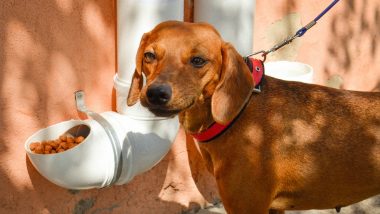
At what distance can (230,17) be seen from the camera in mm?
4145

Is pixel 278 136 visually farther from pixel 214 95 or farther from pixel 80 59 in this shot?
pixel 80 59

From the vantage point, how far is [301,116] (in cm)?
352

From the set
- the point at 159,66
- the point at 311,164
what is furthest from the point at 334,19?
the point at 159,66

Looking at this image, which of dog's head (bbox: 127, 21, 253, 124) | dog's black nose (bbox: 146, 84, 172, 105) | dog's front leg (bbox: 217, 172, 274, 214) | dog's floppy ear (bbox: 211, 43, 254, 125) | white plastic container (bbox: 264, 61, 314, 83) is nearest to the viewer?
dog's black nose (bbox: 146, 84, 172, 105)

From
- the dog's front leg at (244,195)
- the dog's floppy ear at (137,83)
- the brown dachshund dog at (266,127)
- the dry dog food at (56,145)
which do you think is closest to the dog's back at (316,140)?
the brown dachshund dog at (266,127)

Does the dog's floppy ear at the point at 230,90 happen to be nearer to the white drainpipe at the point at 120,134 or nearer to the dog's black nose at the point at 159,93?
the dog's black nose at the point at 159,93

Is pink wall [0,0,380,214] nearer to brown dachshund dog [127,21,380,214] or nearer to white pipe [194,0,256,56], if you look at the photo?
brown dachshund dog [127,21,380,214]

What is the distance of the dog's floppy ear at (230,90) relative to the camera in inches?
127

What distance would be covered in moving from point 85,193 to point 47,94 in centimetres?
84

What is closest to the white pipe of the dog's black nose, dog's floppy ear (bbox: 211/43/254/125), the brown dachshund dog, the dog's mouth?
the brown dachshund dog

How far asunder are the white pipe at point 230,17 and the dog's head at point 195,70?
2.57ft

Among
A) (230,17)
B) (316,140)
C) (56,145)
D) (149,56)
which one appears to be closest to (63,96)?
(56,145)

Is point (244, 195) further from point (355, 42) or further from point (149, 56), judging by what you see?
point (355, 42)

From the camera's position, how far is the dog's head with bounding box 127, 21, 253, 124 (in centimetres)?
309
